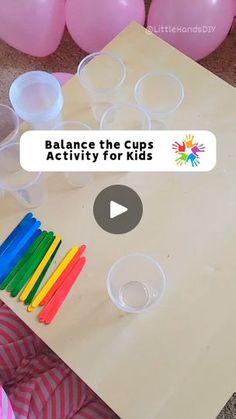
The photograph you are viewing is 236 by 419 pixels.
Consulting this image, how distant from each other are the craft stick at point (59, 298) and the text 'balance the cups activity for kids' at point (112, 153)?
189mm

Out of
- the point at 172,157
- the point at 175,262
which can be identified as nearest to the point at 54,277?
the point at 175,262

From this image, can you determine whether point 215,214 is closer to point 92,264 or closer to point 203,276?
point 203,276

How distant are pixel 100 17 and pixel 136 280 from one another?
0.71 m

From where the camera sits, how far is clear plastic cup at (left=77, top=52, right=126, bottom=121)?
3.25 ft

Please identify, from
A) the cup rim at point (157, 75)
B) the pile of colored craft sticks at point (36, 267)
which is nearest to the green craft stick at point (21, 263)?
the pile of colored craft sticks at point (36, 267)

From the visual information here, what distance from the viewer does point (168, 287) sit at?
84 centimetres

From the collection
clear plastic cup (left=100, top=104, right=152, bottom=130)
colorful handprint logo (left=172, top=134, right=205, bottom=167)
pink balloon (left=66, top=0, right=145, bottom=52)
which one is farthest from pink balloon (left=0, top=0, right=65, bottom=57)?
colorful handprint logo (left=172, top=134, right=205, bottom=167)

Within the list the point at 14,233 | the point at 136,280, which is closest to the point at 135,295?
the point at 136,280

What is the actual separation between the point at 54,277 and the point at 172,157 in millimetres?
306

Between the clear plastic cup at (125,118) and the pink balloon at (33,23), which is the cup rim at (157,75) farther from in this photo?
the pink balloon at (33,23)

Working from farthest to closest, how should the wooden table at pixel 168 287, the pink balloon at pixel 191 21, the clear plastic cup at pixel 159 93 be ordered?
the pink balloon at pixel 191 21 → the clear plastic cup at pixel 159 93 → the wooden table at pixel 168 287

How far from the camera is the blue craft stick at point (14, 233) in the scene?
88 cm

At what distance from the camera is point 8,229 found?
0.89 metres

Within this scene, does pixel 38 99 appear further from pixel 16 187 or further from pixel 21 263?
pixel 21 263
